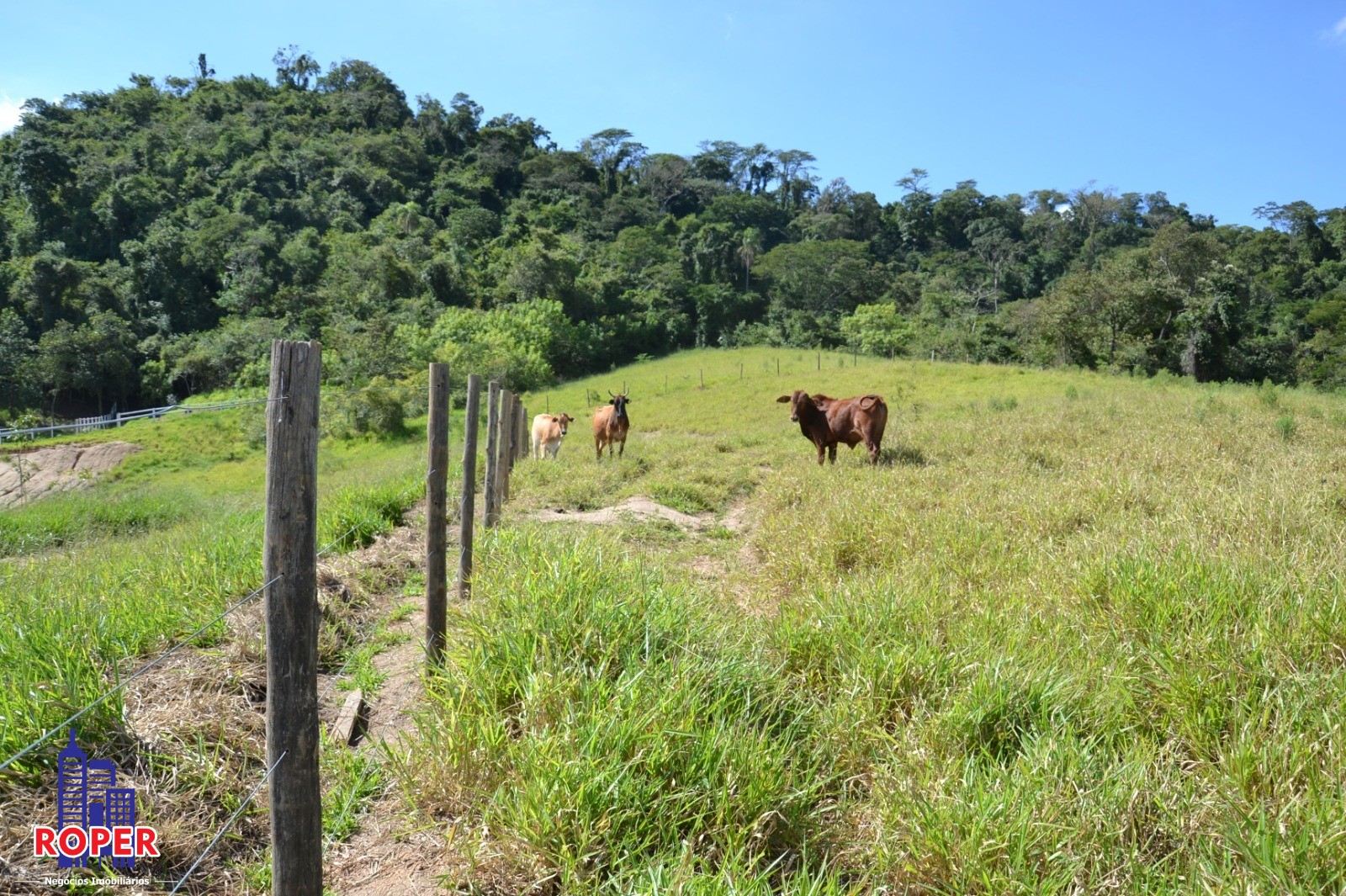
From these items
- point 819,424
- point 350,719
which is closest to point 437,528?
point 350,719

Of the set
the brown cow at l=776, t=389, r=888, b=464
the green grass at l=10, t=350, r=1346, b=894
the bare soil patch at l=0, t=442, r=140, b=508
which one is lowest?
the bare soil patch at l=0, t=442, r=140, b=508

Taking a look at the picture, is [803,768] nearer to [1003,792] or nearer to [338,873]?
[1003,792]

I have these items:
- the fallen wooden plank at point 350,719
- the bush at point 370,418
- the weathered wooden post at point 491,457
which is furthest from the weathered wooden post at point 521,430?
the bush at point 370,418

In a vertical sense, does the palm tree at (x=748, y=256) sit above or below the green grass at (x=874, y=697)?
above

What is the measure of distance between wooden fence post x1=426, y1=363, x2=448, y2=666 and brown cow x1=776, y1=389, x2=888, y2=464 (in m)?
8.75

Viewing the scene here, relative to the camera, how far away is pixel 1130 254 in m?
40.5

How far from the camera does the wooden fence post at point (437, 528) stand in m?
4.32

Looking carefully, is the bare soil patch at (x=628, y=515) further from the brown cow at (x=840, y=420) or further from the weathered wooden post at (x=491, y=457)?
the brown cow at (x=840, y=420)

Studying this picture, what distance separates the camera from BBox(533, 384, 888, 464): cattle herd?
12570 mm

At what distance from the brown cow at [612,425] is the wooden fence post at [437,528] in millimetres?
10612

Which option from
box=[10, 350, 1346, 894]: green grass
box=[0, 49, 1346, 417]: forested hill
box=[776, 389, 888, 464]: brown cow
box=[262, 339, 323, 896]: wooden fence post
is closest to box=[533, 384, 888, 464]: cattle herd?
box=[776, 389, 888, 464]: brown cow

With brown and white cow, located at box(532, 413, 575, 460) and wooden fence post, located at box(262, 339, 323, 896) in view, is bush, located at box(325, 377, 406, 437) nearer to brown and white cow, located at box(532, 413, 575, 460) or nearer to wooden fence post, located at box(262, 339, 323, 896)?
brown and white cow, located at box(532, 413, 575, 460)

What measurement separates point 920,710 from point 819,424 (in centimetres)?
1065

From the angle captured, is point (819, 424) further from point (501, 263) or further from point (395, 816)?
point (501, 263)
